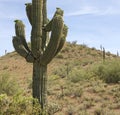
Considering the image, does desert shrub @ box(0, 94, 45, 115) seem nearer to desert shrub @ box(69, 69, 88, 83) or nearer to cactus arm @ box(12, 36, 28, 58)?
cactus arm @ box(12, 36, 28, 58)

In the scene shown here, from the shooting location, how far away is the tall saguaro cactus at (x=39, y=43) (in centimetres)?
1496

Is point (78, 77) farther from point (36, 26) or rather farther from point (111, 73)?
point (36, 26)

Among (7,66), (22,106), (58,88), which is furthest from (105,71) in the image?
(7,66)

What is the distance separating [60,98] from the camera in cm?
2230

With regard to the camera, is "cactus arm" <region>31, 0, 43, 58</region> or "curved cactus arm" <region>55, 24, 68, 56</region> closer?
"cactus arm" <region>31, 0, 43, 58</region>

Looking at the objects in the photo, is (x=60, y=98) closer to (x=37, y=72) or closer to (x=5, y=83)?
(x=5, y=83)

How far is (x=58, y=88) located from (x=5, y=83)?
393 cm

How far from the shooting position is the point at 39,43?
15.3 m

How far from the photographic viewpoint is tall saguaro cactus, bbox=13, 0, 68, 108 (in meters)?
15.0

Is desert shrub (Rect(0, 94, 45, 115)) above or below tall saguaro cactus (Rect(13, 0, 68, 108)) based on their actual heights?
below

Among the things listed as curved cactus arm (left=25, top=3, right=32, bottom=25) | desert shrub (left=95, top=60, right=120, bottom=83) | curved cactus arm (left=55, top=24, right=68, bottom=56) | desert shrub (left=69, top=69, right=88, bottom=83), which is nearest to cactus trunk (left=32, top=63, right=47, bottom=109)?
curved cactus arm (left=55, top=24, right=68, bottom=56)

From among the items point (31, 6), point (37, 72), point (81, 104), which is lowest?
point (81, 104)

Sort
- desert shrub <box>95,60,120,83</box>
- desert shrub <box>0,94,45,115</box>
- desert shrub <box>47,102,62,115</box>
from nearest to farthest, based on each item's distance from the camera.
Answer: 1. desert shrub <box>0,94,45,115</box>
2. desert shrub <box>47,102,62,115</box>
3. desert shrub <box>95,60,120,83</box>

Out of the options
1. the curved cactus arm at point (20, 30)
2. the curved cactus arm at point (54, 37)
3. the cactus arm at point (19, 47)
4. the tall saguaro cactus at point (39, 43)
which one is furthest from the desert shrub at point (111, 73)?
the curved cactus arm at point (54, 37)
